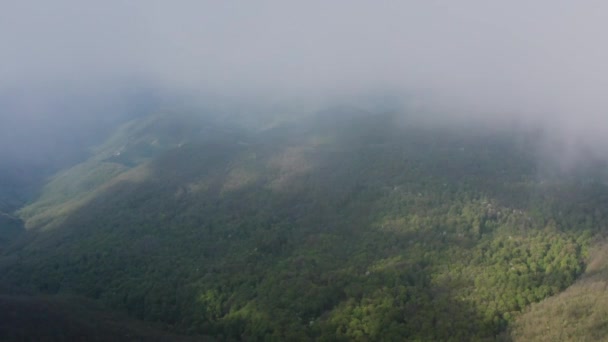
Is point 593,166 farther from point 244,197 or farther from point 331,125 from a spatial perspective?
point 331,125

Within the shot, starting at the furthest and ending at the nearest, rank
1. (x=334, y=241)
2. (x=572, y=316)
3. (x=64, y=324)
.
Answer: (x=334, y=241) < (x=64, y=324) < (x=572, y=316)

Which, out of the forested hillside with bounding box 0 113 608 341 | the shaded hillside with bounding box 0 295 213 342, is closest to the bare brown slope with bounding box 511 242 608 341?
the forested hillside with bounding box 0 113 608 341

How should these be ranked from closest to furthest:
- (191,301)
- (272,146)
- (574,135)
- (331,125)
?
(191,301)
(574,135)
(272,146)
(331,125)

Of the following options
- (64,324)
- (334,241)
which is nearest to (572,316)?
(334,241)

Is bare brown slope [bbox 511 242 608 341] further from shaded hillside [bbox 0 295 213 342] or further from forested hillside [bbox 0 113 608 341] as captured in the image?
shaded hillside [bbox 0 295 213 342]

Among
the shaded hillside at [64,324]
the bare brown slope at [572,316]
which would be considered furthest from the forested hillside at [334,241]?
the shaded hillside at [64,324]

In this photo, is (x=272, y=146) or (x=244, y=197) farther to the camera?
(x=272, y=146)

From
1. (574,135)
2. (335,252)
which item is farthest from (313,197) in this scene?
(574,135)

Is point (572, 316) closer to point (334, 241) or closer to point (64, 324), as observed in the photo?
point (334, 241)
